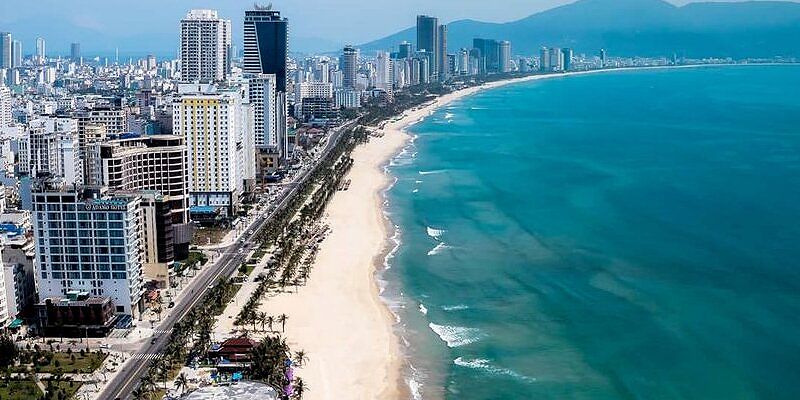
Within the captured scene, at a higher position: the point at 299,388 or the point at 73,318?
the point at 73,318

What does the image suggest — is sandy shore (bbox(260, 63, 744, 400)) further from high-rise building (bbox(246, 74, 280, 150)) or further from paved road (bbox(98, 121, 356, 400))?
high-rise building (bbox(246, 74, 280, 150))

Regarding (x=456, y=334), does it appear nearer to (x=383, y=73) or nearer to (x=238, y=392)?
(x=238, y=392)

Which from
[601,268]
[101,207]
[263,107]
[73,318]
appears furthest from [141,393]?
[263,107]

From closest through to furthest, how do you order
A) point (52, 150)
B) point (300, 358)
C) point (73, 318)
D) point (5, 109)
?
point (300, 358)
point (73, 318)
point (52, 150)
point (5, 109)

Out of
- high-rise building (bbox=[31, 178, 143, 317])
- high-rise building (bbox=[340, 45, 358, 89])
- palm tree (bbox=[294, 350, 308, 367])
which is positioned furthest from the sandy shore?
high-rise building (bbox=[340, 45, 358, 89])

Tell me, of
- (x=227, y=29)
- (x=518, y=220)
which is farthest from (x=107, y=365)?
(x=227, y=29)

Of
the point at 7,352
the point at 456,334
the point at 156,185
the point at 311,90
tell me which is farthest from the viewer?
the point at 311,90
